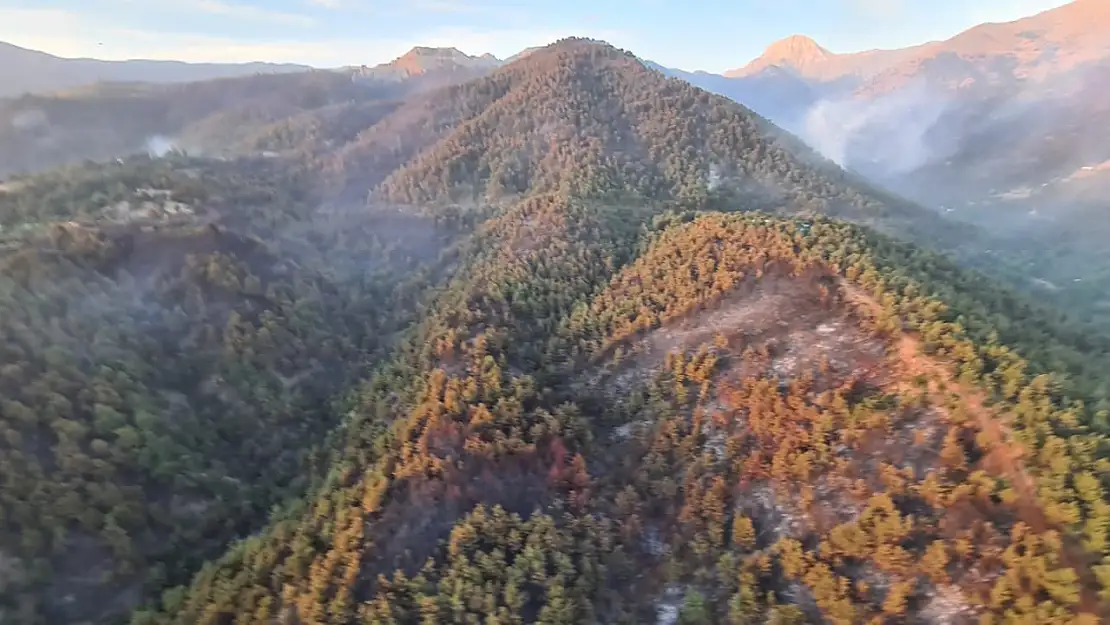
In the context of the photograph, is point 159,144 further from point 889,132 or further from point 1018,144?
point 889,132

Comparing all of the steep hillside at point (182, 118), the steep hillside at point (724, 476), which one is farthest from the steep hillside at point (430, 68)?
the steep hillside at point (724, 476)

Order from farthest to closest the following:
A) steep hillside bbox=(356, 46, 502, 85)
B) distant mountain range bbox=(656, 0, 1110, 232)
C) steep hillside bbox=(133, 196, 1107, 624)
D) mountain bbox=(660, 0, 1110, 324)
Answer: steep hillside bbox=(356, 46, 502, 85) → distant mountain range bbox=(656, 0, 1110, 232) → mountain bbox=(660, 0, 1110, 324) → steep hillside bbox=(133, 196, 1107, 624)

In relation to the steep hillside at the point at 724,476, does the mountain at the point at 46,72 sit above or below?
above

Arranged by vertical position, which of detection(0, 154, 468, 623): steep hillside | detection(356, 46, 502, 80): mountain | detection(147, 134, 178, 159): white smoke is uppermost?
detection(356, 46, 502, 80): mountain

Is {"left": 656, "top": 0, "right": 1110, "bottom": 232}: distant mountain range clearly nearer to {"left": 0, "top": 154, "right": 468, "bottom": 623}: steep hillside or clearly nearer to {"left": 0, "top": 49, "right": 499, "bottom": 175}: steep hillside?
{"left": 0, "top": 154, "right": 468, "bottom": 623}: steep hillside

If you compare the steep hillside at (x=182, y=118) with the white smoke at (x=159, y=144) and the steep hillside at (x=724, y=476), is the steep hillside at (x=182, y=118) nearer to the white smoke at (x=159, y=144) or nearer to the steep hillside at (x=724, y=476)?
the white smoke at (x=159, y=144)

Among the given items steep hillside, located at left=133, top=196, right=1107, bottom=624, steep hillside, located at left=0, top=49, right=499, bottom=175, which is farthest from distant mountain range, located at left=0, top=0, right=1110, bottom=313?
steep hillside, located at left=133, top=196, right=1107, bottom=624

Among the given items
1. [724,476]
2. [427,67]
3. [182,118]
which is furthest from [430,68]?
[724,476]

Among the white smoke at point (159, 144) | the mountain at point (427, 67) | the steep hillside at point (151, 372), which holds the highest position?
the mountain at point (427, 67)
